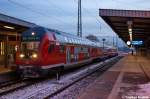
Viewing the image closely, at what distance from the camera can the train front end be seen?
2147 cm

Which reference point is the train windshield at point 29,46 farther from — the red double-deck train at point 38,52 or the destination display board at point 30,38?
the destination display board at point 30,38

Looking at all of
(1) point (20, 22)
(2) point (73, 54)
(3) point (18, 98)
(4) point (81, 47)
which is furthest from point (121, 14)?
(3) point (18, 98)

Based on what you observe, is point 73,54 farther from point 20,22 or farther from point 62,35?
point 20,22

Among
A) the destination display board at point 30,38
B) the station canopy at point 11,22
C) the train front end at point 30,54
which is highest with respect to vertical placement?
the station canopy at point 11,22

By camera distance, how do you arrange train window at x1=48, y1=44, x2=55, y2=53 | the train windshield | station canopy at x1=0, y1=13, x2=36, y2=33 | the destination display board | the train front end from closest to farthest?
the train front end → the train windshield → the destination display board → train window at x1=48, y1=44, x2=55, y2=53 → station canopy at x1=0, y1=13, x2=36, y2=33

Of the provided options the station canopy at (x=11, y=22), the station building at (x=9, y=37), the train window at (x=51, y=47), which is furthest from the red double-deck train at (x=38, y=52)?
the station building at (x=9, y=37)

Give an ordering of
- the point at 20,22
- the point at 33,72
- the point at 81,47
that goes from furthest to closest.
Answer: the point at 81,47 < the point at 20,22 < the point at 33,72

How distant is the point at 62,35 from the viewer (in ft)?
86.7

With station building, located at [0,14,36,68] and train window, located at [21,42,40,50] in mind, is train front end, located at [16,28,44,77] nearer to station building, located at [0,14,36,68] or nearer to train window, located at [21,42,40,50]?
train window, located at [21,42,40,50]

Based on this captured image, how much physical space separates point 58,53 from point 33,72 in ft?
10.0

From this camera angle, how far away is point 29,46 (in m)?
22.0

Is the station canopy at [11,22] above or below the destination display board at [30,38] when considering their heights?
above

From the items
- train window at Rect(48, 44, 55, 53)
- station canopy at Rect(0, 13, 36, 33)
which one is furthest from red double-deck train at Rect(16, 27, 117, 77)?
station canopy at Rect(0, 13, 36, 33)

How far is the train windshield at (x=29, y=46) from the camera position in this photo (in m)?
21.8
